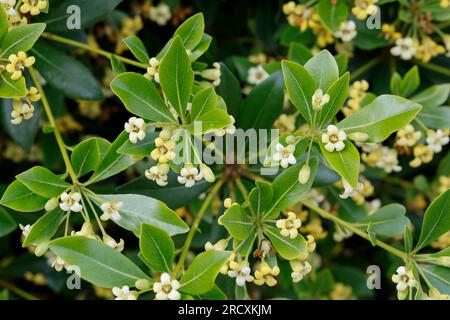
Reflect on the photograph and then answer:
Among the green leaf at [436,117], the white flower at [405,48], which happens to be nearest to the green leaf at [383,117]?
the green leaf at [436,117]

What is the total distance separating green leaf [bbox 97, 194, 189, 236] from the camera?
178 cm

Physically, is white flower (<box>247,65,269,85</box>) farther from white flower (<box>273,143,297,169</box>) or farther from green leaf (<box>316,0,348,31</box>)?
white flower (<box>273,143,297,169</box>)

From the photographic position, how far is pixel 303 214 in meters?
2.27

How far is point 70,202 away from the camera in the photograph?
1.81 meters

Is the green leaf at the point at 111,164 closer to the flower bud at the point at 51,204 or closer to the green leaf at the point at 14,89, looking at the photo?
the flower bud at the point at 51,204

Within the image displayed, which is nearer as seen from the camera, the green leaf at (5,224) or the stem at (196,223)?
the stem at (196,223)

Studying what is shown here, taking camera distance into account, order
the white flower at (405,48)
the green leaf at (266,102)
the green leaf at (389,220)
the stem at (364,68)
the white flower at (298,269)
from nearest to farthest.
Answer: the white flower at (298,269) → the green leaf at (389,220) → the green leaf at (266,102) → the white flower at (405,48) → the stem at (364,68)

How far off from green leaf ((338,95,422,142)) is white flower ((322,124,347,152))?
0.06m

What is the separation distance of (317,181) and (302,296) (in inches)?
20.9

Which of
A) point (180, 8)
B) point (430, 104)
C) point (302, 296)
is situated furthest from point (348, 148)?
point (180, 8)

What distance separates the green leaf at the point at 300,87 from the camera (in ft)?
5.98

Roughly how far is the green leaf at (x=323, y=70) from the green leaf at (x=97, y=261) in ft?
2.31

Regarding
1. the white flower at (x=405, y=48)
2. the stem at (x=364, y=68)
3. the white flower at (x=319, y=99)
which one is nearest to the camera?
the white flower at (x=319, y=99)

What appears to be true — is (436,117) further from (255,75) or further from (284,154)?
(284,154)
